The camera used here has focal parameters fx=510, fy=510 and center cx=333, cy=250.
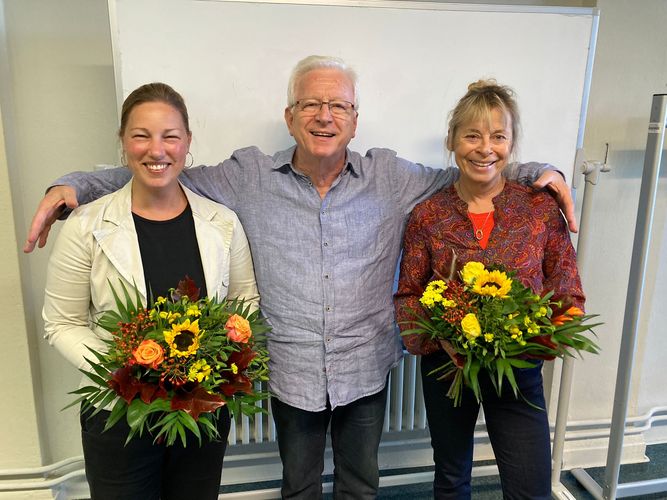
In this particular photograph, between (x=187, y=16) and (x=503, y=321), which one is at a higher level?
(x=187, y=16)

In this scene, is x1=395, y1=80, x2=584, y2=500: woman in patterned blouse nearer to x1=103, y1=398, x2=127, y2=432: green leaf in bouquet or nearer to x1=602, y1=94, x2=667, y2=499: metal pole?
x1=602, y1=94, x2=667, y2=499: metal pole

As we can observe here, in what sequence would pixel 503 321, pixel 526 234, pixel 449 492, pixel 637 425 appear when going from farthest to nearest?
pixel 637 425, pixel 449 492, pixel 526 234, pixel 503 321

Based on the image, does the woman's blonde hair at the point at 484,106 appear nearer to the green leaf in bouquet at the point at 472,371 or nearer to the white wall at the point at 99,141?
the green leaf in bouquet at the point at 472,371

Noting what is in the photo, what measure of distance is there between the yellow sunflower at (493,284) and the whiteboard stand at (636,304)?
0.98 meters

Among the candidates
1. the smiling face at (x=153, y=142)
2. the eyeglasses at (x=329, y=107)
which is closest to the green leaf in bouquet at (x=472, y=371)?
the eyeglasses at (x=329, y=107)

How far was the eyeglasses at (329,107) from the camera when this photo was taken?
1.51 meters

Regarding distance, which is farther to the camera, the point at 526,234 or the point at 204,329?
the point at 526,234

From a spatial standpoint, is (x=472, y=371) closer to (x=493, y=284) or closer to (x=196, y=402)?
(x=493, y=284)

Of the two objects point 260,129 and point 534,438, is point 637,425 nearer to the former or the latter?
point 534,438

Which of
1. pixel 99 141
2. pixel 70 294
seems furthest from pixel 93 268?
pixel 99 141

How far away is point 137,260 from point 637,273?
182cm

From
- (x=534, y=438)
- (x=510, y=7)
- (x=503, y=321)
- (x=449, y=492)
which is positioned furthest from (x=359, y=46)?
(x=449, y=492)

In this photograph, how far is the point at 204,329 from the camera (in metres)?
1.21

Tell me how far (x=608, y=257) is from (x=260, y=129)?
1.71m
